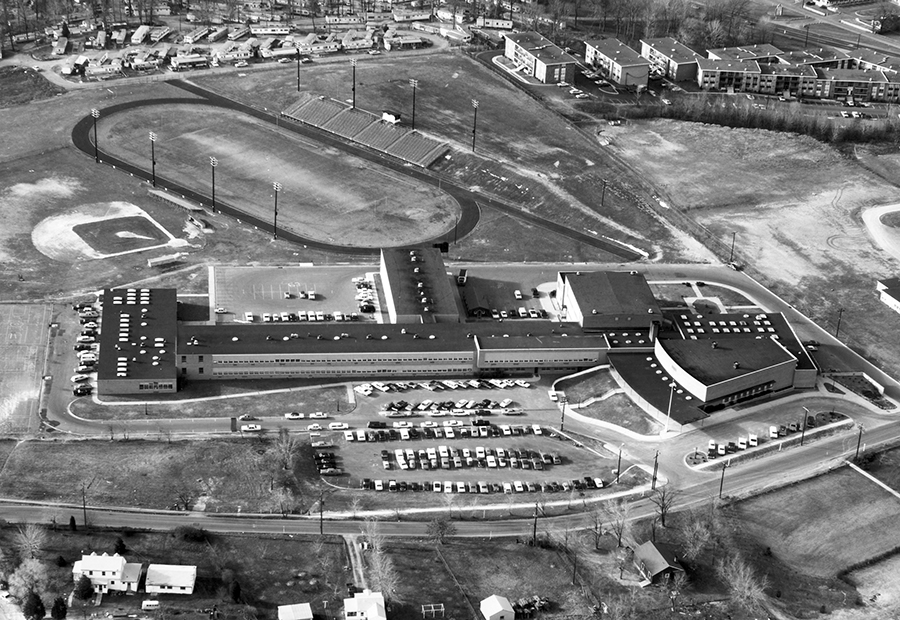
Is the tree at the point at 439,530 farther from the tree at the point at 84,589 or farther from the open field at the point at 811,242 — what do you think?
the open field at the point at 811,242

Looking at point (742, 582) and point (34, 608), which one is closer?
point (34, 608)

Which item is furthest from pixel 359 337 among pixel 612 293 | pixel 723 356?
pixel 723 356

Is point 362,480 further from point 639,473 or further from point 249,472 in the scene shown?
point 639,473

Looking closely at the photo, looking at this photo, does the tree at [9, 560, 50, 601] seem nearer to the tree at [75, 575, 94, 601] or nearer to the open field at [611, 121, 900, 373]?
the tree at [75, 575, 94, 601]

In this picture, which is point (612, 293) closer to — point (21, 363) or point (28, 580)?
point (21, 363)

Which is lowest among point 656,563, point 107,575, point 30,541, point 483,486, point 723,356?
point 483,486
